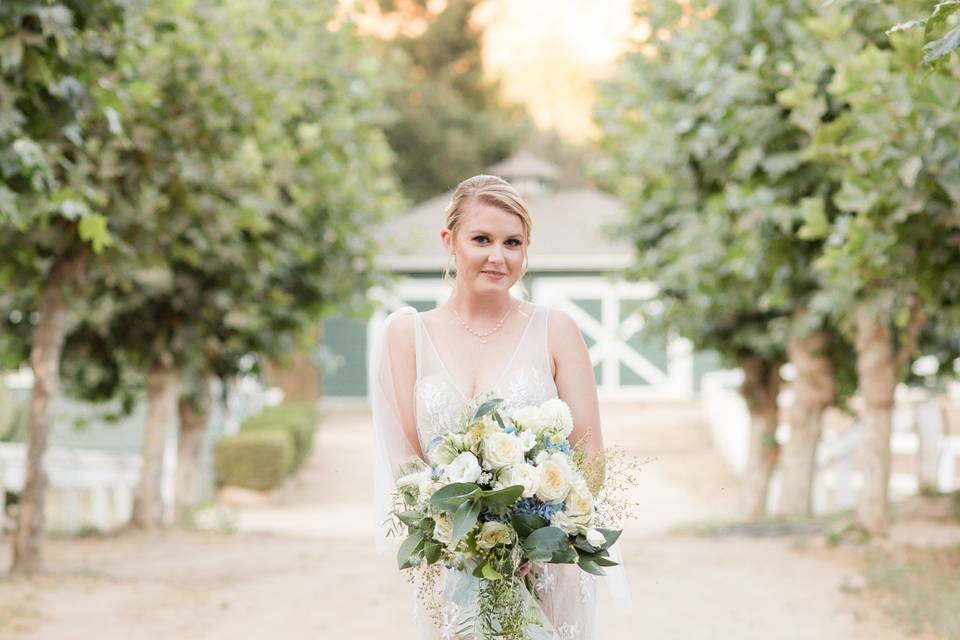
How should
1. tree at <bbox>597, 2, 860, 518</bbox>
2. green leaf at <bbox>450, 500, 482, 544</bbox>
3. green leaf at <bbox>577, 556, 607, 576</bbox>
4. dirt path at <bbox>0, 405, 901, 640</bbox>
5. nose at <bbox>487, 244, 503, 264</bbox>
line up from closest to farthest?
green leaf at <bbox>450, 500, 482, 544</bbox>
green leaf at <bbox>577, 556, 607, 576</bbox>
nose at <bbox>487, 244, 503, 264</bbox>
dirt path at <bbox>0, 405, 901, 640</bbox>
tree at <bbox>597, 2, 860, 518</bbox>

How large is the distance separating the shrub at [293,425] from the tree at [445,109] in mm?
16766

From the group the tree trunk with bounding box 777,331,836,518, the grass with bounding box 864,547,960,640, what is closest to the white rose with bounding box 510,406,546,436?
the grass with bounding box 864,547,960,640

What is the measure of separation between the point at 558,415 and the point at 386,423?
25.9 inches

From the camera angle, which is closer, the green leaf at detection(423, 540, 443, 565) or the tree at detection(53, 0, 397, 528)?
the green leaf at detection(423, 540, 443, 565)

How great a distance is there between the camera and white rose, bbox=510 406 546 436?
3699mm

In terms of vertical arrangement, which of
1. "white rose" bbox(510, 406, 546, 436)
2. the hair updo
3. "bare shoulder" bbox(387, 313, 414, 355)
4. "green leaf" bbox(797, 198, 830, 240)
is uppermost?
"green leaf" bbox(797, 198, 830, 240)

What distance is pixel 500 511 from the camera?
3639 mm

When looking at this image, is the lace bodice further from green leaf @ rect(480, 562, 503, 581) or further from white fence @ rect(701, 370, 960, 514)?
white fence @ rect(701, 370, 960, 514)

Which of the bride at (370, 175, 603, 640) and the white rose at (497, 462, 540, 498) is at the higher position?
the bride at (370, 175, 603, 640)

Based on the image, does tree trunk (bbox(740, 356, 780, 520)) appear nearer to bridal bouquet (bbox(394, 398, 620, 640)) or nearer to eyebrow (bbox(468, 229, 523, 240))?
eyebrow (bbox(468, 229, 523, 240))

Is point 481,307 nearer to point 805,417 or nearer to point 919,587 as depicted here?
point 919,587

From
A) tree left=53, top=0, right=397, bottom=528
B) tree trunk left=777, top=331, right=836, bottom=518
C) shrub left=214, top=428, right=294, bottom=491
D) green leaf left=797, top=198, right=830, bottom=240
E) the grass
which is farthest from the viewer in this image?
shrub left=214, top=428, right=294, bottom=491

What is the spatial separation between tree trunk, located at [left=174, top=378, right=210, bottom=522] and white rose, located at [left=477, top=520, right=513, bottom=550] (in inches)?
495

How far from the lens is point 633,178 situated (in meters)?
16.2
